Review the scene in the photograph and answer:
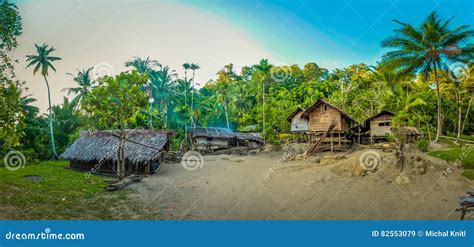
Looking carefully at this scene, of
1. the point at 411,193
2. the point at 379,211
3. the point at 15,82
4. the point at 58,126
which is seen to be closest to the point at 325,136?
the point at 411,193

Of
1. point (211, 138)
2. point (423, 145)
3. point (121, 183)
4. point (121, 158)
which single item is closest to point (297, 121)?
point (211, 138)

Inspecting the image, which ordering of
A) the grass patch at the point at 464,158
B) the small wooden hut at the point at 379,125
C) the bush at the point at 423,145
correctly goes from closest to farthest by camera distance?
the grass patch at the point at 464,158
the bush at the point at 423,145
the small wooden hut at the point at 379,125

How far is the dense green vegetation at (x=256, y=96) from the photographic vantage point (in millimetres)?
10617

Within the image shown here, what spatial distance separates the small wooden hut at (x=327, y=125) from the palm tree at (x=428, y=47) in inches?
156

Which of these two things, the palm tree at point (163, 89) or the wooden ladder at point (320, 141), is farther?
the palm tree at point (163, 89)

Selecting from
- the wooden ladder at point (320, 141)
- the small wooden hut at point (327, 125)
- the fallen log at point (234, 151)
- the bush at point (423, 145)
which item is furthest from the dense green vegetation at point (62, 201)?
the bush at point (423, 145)

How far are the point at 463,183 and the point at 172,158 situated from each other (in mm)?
13968

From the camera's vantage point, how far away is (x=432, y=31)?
13.0 metres

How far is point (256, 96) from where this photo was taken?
23969 mm

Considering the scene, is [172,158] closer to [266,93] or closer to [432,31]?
[266,93]

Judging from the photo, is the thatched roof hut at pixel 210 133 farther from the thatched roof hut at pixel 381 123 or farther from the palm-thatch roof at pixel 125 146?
the thatched roof hut at pixel 381 123

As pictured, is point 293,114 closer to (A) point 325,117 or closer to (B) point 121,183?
(A) point 325,117

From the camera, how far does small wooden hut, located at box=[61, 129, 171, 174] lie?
11862 mm

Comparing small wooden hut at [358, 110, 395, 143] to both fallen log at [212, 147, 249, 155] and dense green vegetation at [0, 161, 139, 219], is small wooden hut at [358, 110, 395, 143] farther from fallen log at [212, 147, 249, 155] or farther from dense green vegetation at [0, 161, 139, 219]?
dense green vegetation at [0, 161, 139, 219]
